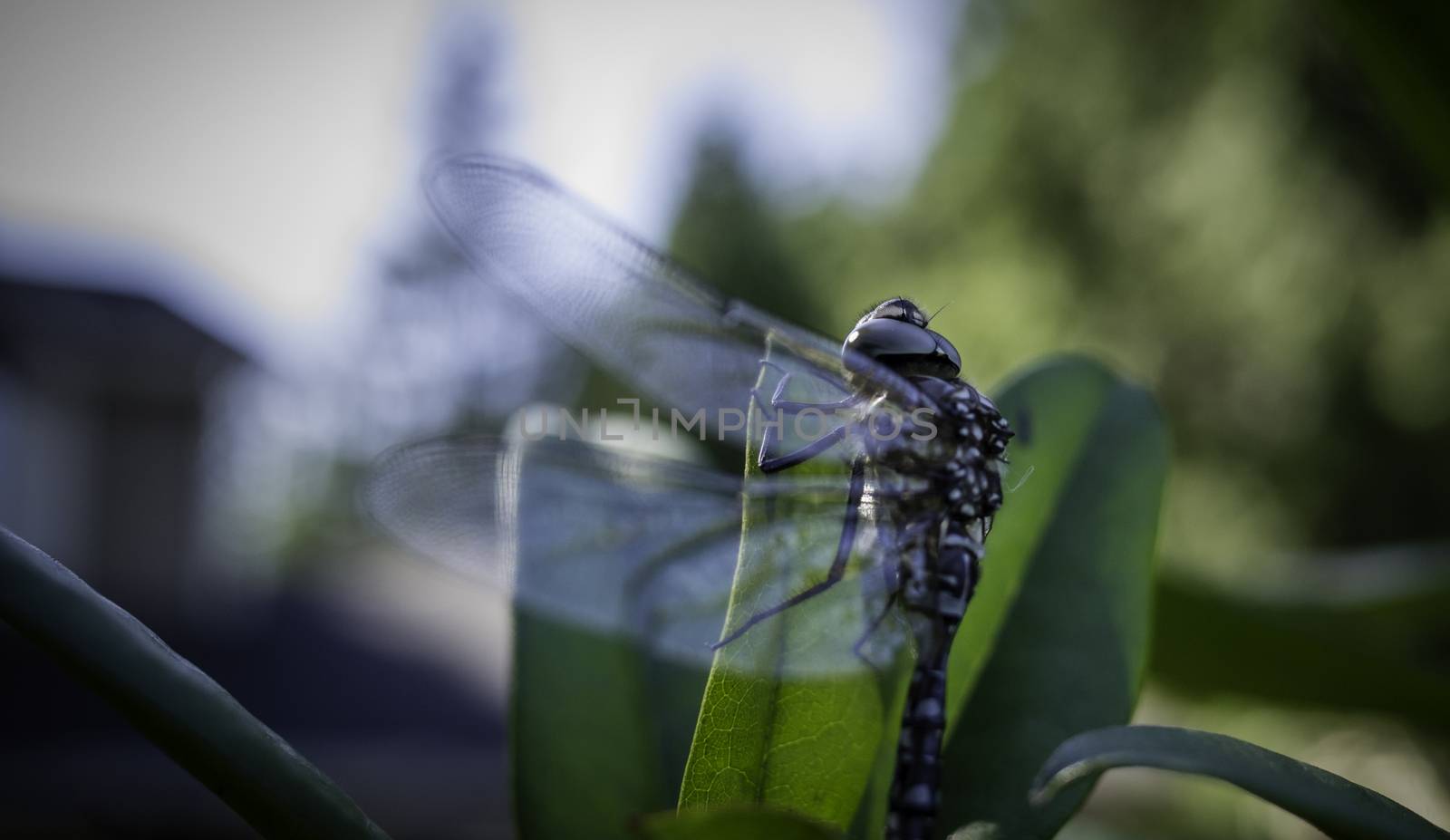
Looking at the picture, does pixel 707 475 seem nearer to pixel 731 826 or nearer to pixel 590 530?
pixel 590 530

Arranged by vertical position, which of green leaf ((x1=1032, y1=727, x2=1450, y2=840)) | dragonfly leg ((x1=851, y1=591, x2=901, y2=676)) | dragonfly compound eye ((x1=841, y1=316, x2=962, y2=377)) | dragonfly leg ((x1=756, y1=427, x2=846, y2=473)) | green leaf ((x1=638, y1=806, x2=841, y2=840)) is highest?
dragonfly compound eye ((x1=841, y1=316, x2=962, y2=377))

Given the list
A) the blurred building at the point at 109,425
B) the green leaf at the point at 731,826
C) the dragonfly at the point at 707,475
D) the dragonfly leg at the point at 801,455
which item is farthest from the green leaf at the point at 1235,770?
the blurred building at the point at 109,425

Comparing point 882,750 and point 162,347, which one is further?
point 162,347

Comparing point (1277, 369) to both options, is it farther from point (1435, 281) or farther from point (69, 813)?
point (69, 813)

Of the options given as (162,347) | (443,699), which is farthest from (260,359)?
(443,699)

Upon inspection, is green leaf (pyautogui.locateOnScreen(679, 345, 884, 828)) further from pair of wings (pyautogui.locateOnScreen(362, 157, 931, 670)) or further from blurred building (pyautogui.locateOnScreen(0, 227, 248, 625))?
blurred building (pyautogui.locateOnScreen(0, 227, 248, 625))

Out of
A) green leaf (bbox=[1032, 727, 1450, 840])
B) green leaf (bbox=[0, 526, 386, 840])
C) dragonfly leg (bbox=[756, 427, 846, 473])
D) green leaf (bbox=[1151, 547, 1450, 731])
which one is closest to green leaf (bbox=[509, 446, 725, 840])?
dragonfly leg (bbox=[756, 427, 846, 473])

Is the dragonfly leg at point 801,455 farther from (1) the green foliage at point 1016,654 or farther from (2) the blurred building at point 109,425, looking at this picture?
(2) the blurred building at point 109,425
